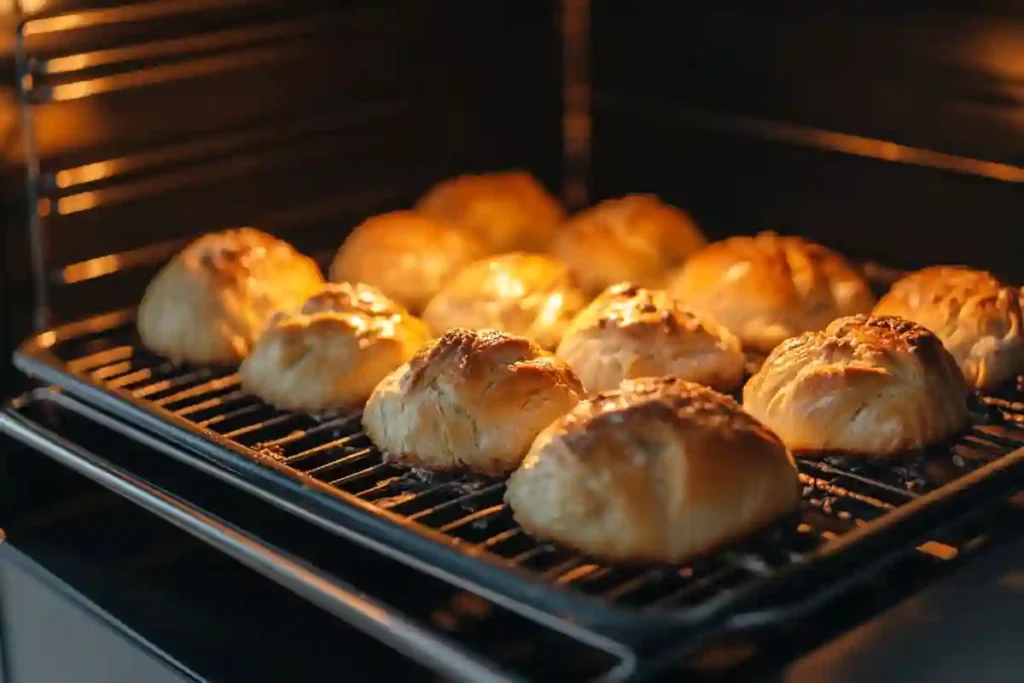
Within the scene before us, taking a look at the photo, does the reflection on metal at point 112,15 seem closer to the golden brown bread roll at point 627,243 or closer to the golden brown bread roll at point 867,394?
the golden brown bread roll at point 627,243

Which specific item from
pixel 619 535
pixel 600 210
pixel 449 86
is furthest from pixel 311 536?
pixel 449 86

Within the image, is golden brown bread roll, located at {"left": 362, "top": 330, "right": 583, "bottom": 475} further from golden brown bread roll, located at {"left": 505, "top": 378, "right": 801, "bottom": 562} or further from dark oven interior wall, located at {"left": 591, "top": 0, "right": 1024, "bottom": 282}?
dark oven interior wall, located at {"left": 591, "top": 0, "right": 1024, "bottom": 282}

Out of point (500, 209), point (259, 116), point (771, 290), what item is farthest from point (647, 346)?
point (259, 116)

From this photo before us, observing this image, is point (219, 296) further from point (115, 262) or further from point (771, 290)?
point (771, 290)

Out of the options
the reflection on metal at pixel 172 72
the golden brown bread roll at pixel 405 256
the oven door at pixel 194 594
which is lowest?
the oven door at pixel 194 594

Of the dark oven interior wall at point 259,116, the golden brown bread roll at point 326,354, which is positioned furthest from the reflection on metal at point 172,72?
the golden brown bread roll at point 326,354
